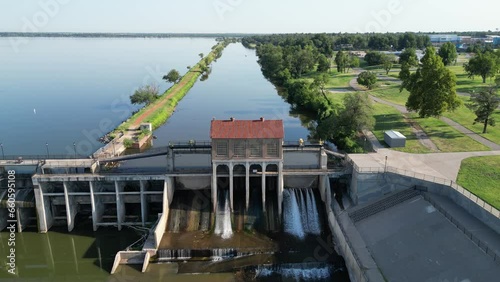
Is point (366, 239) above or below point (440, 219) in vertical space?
below

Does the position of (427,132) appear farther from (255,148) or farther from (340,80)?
(340,80)

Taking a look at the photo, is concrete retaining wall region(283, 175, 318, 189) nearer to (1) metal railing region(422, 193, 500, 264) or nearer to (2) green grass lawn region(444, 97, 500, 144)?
(1) metal railing region(422, 193, 500, 264)

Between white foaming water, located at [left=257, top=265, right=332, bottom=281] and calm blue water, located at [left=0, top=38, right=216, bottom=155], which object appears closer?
white foaming water, located at [left=257, top=265, right=332, bottom=281]

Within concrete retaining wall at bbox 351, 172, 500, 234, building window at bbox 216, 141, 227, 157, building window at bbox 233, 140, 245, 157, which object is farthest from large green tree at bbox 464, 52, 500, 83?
building window at bbox 216, 141, 227, 157

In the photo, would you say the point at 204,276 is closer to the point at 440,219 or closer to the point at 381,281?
the point at 381,281

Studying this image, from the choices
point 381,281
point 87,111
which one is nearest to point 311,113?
point 87,111

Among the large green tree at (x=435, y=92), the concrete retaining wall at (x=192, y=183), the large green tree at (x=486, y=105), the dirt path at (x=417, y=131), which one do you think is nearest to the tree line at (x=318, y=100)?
the dirt path at (x=417, y=131)
